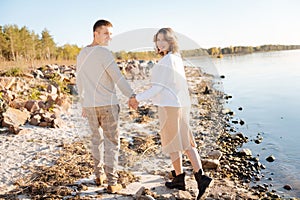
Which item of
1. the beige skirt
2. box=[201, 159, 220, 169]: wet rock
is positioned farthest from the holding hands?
box=[201, 159, 220, 169]: wet rock

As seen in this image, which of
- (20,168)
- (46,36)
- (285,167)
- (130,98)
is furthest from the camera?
(46,36)

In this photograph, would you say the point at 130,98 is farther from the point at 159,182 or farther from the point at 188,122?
the point at 159,182

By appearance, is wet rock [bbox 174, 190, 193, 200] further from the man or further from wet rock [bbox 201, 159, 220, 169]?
wet rock [bbox 201, 159, 220, 169]

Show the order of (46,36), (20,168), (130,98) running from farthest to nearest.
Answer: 1. (46,36)
2. (20,168)
3. (130,98)

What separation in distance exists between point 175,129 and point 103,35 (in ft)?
3.76

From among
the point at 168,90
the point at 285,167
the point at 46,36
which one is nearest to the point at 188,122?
the point at 168,90

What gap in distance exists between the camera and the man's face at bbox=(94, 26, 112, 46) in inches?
114

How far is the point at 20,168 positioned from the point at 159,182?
183 cm

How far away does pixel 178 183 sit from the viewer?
348cm

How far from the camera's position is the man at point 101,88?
9.40 ft

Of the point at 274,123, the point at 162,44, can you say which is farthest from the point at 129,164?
the point at 274,123

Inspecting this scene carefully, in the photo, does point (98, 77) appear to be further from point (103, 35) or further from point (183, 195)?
point (183, 195)

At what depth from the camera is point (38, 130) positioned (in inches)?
216

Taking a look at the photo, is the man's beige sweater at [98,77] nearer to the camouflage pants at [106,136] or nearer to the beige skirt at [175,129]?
the camouflage pants at [106,136]
